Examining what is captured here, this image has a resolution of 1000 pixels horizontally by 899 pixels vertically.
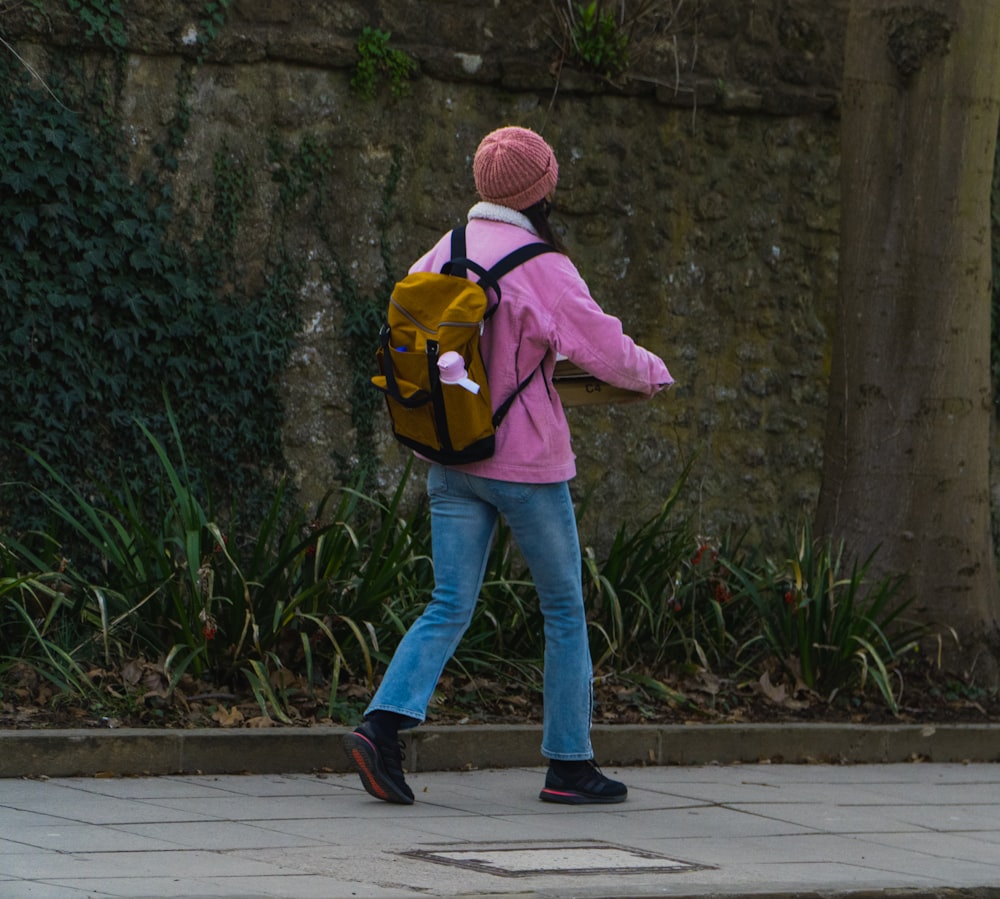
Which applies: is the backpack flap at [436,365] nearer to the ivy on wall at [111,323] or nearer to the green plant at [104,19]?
the ivy on wall at [111,323]

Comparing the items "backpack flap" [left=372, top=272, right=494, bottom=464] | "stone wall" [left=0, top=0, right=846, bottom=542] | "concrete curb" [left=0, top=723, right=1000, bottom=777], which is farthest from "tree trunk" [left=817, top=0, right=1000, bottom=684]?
"backpack flap" [left=372, top=272, right=494, bottom=464]

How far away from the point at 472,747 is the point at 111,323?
3.18 m

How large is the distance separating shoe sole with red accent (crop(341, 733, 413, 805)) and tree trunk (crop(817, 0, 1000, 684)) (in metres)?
3.22

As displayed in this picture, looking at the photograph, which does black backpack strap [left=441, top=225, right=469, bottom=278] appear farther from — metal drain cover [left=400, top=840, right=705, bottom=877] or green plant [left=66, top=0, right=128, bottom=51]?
green plant [left=66, top=0, right=128, bottom=51]

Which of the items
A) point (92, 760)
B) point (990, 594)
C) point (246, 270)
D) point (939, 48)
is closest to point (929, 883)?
point (92, 760)

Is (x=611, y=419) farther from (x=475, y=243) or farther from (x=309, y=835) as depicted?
(x=309, y=835)

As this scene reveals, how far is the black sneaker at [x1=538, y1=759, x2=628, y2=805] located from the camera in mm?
5406

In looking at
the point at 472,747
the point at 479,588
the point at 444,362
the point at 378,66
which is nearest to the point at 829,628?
the point at 472,747

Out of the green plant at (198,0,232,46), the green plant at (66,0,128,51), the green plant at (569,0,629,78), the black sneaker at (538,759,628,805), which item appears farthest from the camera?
the green plant at (569,0,629,78)

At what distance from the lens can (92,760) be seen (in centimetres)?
553

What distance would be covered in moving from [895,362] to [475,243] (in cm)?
306

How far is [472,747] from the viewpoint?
239 inches

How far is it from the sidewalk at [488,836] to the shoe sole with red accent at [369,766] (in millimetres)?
58

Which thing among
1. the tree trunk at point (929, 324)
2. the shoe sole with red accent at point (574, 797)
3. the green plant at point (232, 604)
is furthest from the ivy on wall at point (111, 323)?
the shoe sole with red accent at point (574, 797)
